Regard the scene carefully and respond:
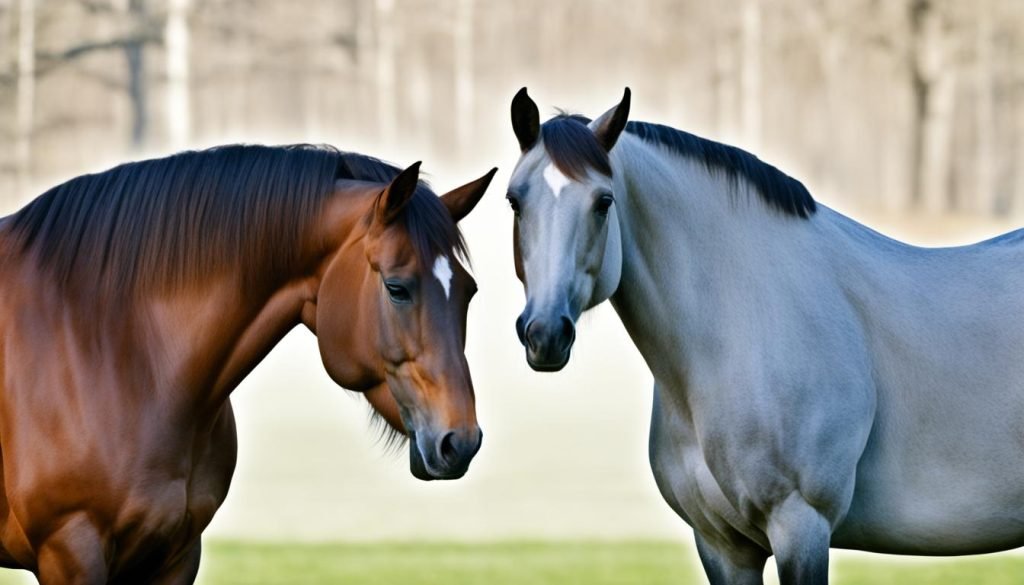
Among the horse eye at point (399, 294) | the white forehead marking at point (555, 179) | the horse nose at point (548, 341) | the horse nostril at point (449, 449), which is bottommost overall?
the horse nostril at point (449, 449)

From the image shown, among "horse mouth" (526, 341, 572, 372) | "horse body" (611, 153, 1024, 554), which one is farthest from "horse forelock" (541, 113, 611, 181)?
"horse mouth" (526, 341, 572, 372)

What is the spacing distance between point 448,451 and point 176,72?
1153cm

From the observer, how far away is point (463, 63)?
1491cm

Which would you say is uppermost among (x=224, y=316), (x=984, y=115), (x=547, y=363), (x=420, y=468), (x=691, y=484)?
(x=224, y=316)

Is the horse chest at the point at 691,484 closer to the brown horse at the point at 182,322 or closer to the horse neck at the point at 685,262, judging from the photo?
the horse neck at the point at 685,262

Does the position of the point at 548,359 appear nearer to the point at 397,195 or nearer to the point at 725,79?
the point at 397,195

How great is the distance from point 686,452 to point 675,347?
349 millimetres

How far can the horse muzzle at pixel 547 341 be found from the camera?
348cm

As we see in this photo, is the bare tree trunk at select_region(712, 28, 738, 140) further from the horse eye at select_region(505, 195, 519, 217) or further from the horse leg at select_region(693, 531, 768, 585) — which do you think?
the horse eye at select_region(505, 195, 519, 217)

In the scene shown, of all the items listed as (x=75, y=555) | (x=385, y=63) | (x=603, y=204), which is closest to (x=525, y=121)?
(x=603, y=204)

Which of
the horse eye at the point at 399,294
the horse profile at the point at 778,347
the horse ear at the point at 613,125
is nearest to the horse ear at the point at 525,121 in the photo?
the horse profile at the point at 778,347

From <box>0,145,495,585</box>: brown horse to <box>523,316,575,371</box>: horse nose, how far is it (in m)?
0.23

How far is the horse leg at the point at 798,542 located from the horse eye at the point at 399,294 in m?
1.40

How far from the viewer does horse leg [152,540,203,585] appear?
3627 mm
